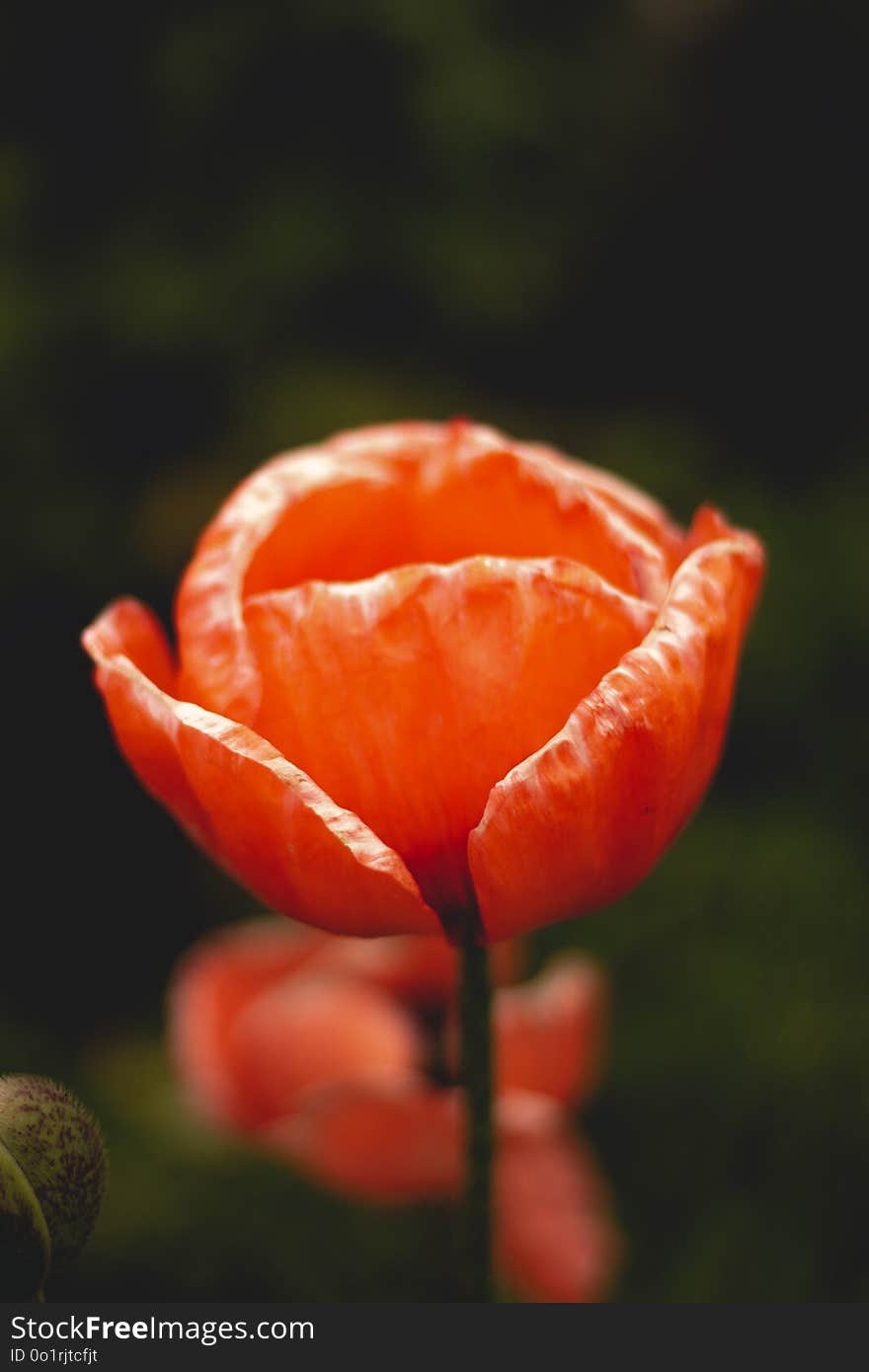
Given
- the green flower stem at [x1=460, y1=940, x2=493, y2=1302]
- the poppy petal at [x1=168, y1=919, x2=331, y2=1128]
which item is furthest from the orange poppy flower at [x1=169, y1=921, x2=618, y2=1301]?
the green flower stem at [x1=460, y1=940, x2=493, y2=1302]

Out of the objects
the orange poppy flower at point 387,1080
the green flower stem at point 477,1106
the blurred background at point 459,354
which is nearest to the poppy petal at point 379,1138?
the orange poppy flower at point 387,1080

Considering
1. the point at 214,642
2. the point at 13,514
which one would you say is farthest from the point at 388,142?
the point at 214,642

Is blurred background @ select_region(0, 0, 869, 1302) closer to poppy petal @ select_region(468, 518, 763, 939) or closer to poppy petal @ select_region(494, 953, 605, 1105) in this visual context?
poppy petal @ select_region(494, 953, 605, 1105)

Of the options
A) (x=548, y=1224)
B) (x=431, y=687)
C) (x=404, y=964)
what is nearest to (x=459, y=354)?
(x=404, y=964)

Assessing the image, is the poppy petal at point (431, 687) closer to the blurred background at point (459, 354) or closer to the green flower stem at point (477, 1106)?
the green flower stem at point (477, 1106)

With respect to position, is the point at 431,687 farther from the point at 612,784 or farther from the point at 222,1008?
the point at 222,1008

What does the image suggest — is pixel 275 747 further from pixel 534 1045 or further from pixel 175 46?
pixel 175 46

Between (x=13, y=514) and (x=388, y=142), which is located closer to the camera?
(x=13, y=514)
